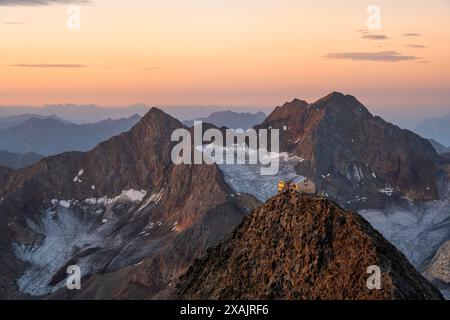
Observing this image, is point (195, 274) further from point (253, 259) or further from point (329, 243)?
point (329, 243)

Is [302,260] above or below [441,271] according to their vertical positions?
above

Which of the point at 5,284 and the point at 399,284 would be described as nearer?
the point at 399,284

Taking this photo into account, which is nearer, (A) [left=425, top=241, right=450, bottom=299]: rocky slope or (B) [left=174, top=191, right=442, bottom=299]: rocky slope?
(B) [left=174, top=191, right=442, bottom=299]: rocky slope

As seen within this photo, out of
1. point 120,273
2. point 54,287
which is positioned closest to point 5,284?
point 54,287

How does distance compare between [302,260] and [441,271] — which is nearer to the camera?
[302,260]

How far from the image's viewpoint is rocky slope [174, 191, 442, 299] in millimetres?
38688

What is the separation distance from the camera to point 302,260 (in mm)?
40750

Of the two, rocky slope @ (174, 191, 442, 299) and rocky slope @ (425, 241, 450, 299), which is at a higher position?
rocky slope @ (174, 191, 442, 299)

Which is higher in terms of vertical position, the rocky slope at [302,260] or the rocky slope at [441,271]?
the rocky slope at [302,260]

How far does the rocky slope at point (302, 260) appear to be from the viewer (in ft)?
127

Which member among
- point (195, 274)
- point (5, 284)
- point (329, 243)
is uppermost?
point (329, 243)
